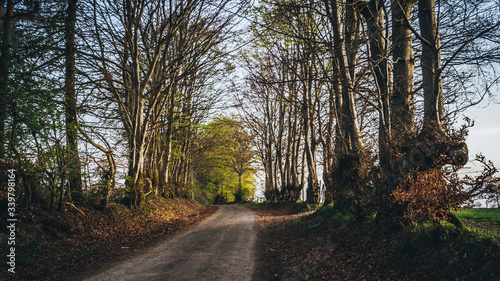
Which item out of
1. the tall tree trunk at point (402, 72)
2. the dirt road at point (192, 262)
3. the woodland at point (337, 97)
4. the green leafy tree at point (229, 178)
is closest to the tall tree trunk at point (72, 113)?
the woodland at point (337, 97)

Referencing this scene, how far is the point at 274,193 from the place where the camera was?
1037 inches

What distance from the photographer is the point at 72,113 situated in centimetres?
860

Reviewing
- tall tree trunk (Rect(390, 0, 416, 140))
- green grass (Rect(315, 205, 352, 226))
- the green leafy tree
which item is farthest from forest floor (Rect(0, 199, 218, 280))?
the green leafy tree

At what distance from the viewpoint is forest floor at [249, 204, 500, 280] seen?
3.23 metres

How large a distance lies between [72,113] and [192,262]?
662 cm

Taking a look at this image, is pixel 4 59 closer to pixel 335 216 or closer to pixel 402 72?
pixel 402 72

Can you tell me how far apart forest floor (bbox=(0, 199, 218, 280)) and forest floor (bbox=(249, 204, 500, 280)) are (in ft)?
11.4

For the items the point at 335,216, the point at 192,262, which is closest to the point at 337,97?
the point at 335,216

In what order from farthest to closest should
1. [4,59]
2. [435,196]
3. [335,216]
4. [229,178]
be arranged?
[229,178]
[335,216]
[4,59]
[435,196]

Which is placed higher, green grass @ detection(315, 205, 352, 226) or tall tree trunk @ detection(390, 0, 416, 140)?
tall tree trunk @ detection(390, 0, 416, 140)

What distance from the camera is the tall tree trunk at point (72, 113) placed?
7.58 meters

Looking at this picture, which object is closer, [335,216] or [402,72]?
[402,72]

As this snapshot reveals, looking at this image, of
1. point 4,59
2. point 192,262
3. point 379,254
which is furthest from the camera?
point 4,59

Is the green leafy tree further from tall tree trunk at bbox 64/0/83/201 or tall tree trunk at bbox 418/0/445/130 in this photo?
tall tree trunk at bbox 418/0/445/130
